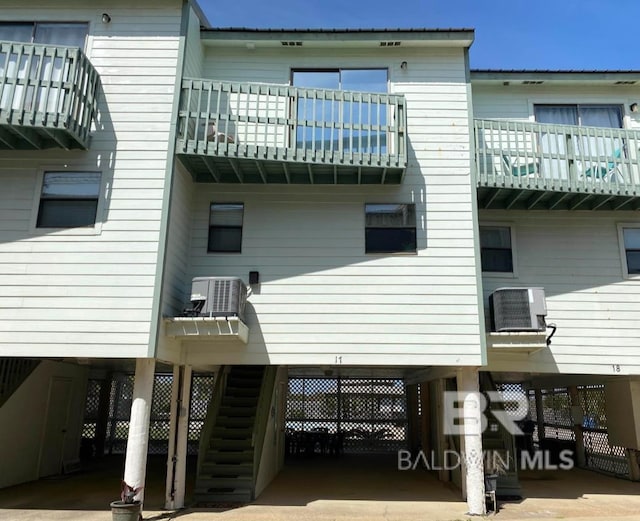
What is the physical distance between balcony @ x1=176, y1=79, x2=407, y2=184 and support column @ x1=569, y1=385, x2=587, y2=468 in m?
8.26

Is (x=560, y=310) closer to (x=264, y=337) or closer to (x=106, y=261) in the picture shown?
(x=264, y=337)

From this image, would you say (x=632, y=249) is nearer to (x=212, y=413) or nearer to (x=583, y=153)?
(x=583, y=153)

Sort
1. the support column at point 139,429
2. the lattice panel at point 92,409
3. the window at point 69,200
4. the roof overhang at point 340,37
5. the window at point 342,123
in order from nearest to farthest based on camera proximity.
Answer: the support column at point 139,429 → the window at point 69,200 → the window at point 342,123 → the roof overhang at point 340,37 → the lattice panel at point 92,409

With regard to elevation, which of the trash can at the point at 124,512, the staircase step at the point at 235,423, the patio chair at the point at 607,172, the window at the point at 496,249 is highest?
the patio chair at the point at 607,172

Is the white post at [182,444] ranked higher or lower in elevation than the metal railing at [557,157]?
lower

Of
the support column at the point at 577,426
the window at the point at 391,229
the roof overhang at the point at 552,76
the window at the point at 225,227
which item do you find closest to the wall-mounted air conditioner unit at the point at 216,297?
the window at the point at 225,227

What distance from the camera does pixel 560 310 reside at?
873 centimetres

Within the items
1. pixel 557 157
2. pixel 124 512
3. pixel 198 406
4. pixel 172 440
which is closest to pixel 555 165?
pixel 557 157

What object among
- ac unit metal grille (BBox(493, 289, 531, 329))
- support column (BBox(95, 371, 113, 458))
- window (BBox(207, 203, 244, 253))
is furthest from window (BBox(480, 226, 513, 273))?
support column (BBox(95, 371, 113, 458))

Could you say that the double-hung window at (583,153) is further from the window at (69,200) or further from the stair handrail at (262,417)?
the window at (69,200)

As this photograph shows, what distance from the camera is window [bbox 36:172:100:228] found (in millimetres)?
7473

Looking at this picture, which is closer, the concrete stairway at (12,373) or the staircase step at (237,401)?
the concrete stairway at (12,373)

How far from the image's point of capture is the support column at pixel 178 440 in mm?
7734

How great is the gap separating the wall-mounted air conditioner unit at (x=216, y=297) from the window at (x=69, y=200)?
6.63ft
